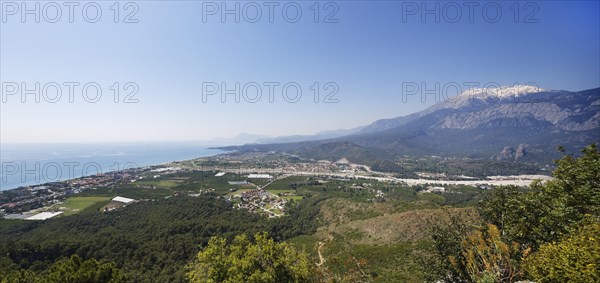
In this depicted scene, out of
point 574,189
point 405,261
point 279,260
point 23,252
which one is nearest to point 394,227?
point 405,261

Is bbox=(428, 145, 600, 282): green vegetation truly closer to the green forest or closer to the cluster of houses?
the green forest

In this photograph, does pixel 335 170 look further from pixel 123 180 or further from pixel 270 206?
pixel 123 180

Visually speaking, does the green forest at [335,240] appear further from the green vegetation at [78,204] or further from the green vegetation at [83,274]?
the green vegetation at [78,204]

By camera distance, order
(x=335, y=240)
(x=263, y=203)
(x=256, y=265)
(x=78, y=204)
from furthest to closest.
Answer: (x=263, y=203)
(x=78, y=204)
(x=335, y=240)
(x=256, y=265)

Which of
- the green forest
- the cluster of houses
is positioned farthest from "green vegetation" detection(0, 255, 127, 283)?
the cluster of houses

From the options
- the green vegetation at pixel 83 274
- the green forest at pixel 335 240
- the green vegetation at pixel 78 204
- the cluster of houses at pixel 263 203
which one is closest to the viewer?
the green forest at pixel 335 240

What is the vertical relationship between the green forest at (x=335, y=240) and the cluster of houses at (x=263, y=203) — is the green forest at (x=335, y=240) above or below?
above

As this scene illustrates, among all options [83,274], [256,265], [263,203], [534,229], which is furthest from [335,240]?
[263,203]

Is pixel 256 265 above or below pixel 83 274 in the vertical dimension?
above

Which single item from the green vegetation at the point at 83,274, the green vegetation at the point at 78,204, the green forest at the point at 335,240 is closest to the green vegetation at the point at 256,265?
the green forest at the point at 335,240

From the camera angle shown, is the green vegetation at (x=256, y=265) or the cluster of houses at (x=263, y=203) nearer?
the green vegetation at (x=256, y=265)

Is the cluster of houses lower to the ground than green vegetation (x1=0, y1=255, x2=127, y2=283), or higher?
lower

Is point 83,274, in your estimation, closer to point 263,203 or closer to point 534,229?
point 534,229
